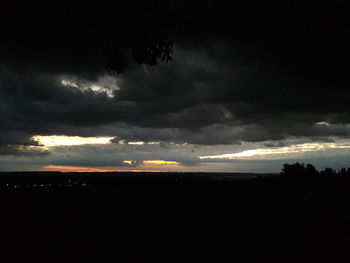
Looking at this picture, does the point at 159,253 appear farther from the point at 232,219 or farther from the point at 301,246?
the point at 232,219

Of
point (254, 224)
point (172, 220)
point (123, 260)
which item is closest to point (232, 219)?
point (254, 224)

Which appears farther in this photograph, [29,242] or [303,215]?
[303,215]

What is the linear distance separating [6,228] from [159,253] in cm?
928

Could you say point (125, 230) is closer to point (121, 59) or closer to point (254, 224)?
point (254, 224)

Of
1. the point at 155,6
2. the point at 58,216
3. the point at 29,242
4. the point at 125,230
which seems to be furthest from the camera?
the point at 58,216

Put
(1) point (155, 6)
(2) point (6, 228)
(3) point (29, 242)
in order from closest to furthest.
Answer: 1. (1) point (155, 6)
2. (3) point (29, 242)
3. (2) point (6, 228)

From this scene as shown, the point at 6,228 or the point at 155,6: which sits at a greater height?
the point at 155,6

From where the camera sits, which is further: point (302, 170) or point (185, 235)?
point (302, 170)

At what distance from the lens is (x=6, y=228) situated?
15.5m

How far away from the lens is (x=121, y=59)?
24.1 feet

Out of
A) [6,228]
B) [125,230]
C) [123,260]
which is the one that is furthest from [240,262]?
[6,228]

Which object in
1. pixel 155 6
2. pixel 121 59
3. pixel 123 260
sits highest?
pixel 155 6

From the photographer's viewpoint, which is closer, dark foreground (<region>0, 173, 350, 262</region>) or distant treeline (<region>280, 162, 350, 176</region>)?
dark foreground (<region>0, 173, 350, 262</region>)

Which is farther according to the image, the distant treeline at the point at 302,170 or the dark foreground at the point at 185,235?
the distant treeline at the point at 302,170
